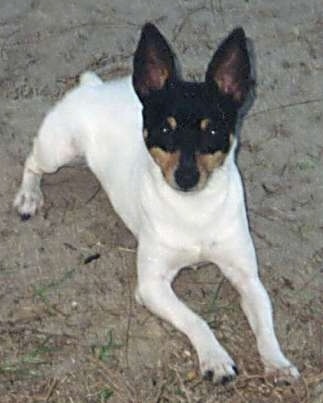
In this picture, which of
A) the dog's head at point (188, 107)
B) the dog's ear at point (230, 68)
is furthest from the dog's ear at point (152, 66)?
the dog's ear at point (230, 68)

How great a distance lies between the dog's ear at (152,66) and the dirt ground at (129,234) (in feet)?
2.81

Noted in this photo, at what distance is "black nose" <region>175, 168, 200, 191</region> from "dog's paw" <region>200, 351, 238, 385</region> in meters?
0.62

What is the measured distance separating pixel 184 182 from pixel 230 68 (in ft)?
1.49

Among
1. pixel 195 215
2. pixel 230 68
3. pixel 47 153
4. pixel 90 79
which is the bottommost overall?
pixel 47 153

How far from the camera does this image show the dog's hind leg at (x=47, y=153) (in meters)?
5.80

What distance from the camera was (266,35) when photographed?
6.92 m

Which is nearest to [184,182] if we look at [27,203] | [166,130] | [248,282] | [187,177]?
[187,177]

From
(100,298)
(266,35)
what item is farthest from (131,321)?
(266,35)

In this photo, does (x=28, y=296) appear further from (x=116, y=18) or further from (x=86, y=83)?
(x=116, y=18)

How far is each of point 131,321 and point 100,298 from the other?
0.18 m

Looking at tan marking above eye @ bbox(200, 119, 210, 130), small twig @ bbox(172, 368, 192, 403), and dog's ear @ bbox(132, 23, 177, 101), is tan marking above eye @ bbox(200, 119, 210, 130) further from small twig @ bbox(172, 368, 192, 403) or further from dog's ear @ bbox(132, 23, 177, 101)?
small twig @ bbox(172, 368, 192, 403)

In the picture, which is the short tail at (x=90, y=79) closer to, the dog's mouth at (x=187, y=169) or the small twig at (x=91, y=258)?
the small twig at (x=91, y=258)

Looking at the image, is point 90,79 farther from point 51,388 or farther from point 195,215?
point 51,388

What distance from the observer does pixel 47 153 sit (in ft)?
19.0
